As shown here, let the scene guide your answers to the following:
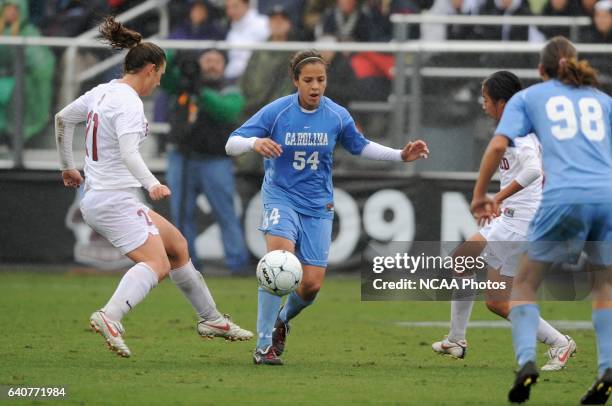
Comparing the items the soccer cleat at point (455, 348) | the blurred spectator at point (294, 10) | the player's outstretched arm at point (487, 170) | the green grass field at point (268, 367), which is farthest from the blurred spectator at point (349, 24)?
the player's outstretched arm at point (487, 170)

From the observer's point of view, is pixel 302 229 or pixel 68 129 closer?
pixel 302 229

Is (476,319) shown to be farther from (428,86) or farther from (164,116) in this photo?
(164,116)

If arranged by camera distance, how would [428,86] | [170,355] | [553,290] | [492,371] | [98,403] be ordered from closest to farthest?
[98,403] < [492,371] < [170,355] < [553,290] < [428,86]

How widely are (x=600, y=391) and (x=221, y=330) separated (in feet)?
11.0

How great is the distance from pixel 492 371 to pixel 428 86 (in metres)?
8.20

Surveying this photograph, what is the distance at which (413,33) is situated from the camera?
18203mm

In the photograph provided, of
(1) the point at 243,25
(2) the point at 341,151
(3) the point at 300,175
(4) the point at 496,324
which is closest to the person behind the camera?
(3) the point at 300,175

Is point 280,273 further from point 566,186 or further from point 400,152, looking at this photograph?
point 566,186

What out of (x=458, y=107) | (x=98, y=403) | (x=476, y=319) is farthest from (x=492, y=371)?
(x=458, y=107)

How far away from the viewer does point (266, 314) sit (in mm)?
8977

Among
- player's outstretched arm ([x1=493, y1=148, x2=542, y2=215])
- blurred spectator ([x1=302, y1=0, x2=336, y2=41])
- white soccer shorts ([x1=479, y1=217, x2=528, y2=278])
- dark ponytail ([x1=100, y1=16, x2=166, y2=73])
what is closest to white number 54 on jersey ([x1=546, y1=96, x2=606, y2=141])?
player's outstretched arm ([x1=493, y1=148, x2=542, y2=215])

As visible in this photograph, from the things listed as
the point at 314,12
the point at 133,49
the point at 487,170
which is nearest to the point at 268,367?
the point at 133,49

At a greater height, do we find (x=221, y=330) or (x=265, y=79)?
(x=265, y=79)

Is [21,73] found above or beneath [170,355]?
above
